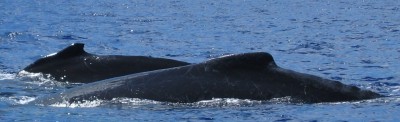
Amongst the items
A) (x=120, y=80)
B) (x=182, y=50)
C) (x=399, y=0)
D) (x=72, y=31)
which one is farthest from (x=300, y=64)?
(x=399, y=0)

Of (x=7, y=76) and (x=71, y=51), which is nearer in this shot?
(x=71, y=51)

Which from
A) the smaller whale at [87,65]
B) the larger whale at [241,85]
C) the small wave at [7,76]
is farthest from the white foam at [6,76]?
the larger whale at [241,85]

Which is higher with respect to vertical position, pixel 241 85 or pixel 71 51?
pixel 71 51

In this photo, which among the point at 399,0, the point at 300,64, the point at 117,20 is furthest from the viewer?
the point at 399,0

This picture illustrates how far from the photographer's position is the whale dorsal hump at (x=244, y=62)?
13000 mm

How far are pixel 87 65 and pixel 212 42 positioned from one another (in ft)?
44.9

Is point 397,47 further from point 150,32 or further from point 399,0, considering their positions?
point 399,0

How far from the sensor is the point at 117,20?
40.7 metres

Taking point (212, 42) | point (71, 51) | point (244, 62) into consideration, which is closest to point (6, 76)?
point (71, 51)

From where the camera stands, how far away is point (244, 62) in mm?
13078

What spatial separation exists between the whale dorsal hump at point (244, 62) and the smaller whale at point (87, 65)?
405cm

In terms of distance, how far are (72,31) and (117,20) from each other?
19.3 ft

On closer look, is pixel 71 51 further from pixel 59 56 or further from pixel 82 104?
pixel 82 104

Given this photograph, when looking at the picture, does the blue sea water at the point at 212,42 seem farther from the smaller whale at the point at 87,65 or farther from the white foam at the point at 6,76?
the smaller whale at the point at 87,65
